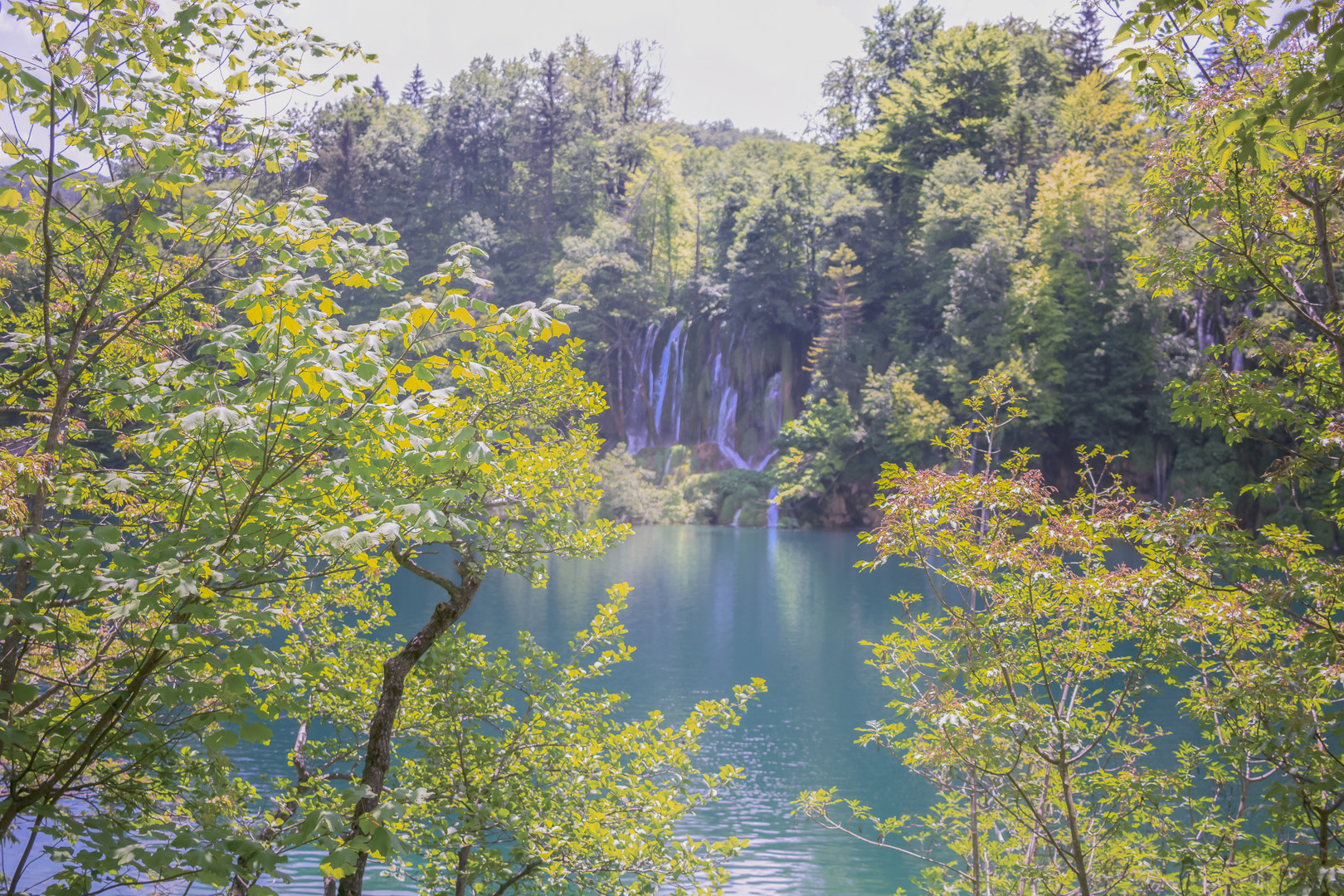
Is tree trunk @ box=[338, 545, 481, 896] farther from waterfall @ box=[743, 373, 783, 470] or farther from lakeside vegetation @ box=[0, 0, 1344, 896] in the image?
waterfall @ box=[743, 373, 783, 470]

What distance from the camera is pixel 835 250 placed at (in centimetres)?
4019

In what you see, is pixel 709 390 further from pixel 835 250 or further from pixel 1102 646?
pixel 1102 646

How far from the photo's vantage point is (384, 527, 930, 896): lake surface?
904cm

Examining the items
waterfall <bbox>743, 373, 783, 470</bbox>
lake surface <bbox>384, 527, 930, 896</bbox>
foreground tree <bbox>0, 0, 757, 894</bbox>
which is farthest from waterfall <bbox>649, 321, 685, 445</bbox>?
Result: foreground tree <bbox>0, 0, 757, 894</bbox>

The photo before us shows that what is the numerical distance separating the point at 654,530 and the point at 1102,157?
23363mm

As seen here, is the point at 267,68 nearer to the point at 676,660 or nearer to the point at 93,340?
the point at 93,340

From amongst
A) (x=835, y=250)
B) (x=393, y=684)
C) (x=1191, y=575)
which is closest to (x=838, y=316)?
(x=835, y=250)

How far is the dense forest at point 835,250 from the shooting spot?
3062cm

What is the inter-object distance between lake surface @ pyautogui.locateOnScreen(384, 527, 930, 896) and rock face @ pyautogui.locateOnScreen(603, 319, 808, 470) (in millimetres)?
13312

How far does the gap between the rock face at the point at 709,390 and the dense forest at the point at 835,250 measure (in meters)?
0.13

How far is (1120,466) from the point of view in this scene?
31047 mm

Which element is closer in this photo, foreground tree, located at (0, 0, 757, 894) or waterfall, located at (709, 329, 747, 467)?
foreground tree, located at (0, 0, 757, 894)

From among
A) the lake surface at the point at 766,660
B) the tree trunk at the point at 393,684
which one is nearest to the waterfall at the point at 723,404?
the lake surface at the point at 766,660

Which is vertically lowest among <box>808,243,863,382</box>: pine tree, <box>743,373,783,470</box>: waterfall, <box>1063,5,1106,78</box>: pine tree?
<box>743,373,783,470</box>: waterfall
